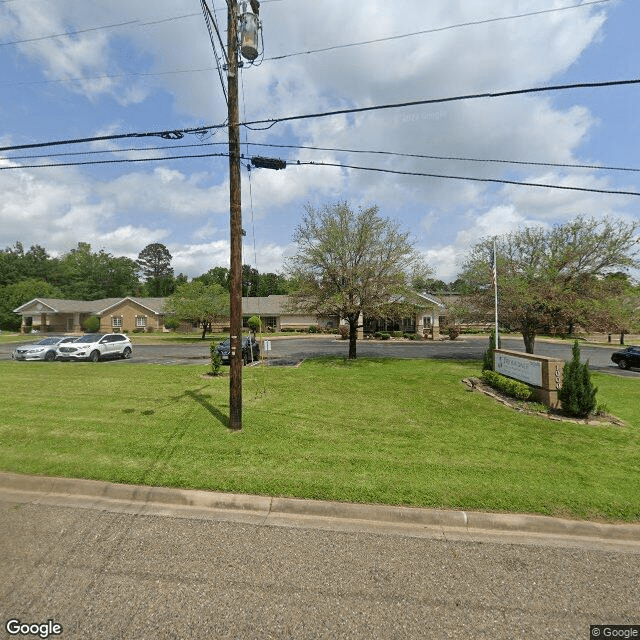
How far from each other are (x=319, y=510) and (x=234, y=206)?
6092 mm

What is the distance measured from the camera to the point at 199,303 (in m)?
35.5

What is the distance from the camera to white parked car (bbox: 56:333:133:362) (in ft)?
65.4

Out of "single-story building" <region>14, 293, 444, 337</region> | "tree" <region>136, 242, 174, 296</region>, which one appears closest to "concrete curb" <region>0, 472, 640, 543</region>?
"single-story building" <region>14, 293, 444, 337</region>

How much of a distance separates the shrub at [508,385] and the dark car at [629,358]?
14401 millimetres

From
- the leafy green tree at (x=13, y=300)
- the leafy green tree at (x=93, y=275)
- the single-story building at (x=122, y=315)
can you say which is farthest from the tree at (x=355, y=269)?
the leafy green tree at (x=93, y=275)

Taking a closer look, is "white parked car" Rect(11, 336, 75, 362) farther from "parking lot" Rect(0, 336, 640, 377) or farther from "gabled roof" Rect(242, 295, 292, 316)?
"gabled roof" Rect(242, 295, 292, 316)

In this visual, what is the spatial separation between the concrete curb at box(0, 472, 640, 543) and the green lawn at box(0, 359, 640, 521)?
0.17 m

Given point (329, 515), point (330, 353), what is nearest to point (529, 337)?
point (330, 353)

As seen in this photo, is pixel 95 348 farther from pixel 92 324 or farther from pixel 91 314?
pixel 91 314

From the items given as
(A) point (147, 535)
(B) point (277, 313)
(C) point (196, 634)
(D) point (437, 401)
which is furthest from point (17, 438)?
(B) point (277, 313)

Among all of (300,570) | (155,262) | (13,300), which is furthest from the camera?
(155,262)

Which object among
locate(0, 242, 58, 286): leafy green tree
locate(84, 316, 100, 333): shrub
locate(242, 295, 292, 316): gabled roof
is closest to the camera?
locate(242, 295, 292, 316): gabled roof

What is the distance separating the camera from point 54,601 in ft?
10.2

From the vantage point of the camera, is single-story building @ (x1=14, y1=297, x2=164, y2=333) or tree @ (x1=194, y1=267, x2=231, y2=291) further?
tree @ (x1=194, y1=267, x2=231, y2=291)
